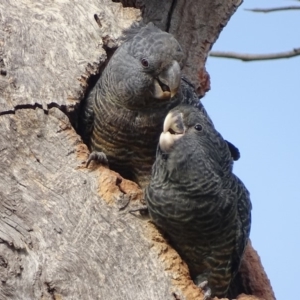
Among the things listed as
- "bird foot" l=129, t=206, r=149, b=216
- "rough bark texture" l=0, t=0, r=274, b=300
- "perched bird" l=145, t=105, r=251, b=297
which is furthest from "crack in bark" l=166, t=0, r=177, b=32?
"bird foot" l=129, t=206, r=149, b=216

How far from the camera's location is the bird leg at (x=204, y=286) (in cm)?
376

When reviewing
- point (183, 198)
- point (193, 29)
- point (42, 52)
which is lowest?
point (183, 198)

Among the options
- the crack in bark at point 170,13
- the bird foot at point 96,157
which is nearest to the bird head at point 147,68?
the bird foot at point 96,157

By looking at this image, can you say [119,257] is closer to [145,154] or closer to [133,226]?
[133,226]

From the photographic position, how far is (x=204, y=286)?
393 centimetres

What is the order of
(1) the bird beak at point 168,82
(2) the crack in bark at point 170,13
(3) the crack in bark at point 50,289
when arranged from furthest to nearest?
(2) the crack in bark at point 170,13
(1) the bird beak at point 168,82
(3) the crack in bark at point 50,289

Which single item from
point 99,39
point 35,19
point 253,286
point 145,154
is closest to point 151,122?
point 145,154

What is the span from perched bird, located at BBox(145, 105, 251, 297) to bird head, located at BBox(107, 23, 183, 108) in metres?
0.28

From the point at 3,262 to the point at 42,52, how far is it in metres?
1.38

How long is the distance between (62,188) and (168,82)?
2.99 ft

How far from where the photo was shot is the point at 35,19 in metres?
4.27

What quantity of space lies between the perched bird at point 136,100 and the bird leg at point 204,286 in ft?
2.37

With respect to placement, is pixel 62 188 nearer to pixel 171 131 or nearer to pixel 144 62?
pixel 171 131

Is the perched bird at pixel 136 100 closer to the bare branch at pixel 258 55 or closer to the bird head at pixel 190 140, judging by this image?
the bird head at pixel 190 140
